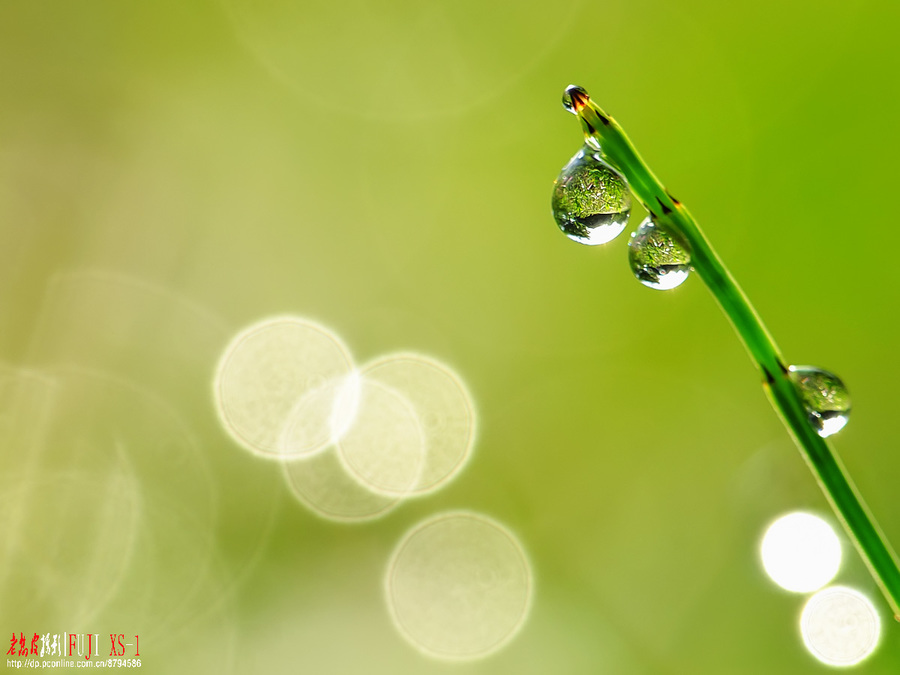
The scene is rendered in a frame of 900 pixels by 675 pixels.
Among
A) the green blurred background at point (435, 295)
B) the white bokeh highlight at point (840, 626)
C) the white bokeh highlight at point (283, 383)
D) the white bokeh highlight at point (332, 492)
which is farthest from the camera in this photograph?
the white bokeh highlight at point (283, 383)

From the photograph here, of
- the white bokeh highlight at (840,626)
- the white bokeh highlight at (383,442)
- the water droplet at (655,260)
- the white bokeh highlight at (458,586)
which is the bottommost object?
the white bokeh highlight at (840,626)

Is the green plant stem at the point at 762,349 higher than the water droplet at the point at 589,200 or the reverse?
the reverse

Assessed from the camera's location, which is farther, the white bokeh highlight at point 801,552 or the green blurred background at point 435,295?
the green blurred background at point 435,295

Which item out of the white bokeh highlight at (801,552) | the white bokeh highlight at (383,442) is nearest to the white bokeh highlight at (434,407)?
the white bokeh highlight at (383,442)

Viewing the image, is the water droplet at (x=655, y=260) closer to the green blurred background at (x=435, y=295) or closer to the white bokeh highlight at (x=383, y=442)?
the green blurred background at (x=435, y=295)

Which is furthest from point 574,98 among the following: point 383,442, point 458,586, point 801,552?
point 383,442

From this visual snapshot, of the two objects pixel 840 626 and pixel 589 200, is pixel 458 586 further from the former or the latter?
pixel 589 200

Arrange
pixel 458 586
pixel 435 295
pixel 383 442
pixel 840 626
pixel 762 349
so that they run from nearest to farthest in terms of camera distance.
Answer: pixel 762 349, pixel 840 626, pixel 458 586, pixel 435 295, pixel 383 442
